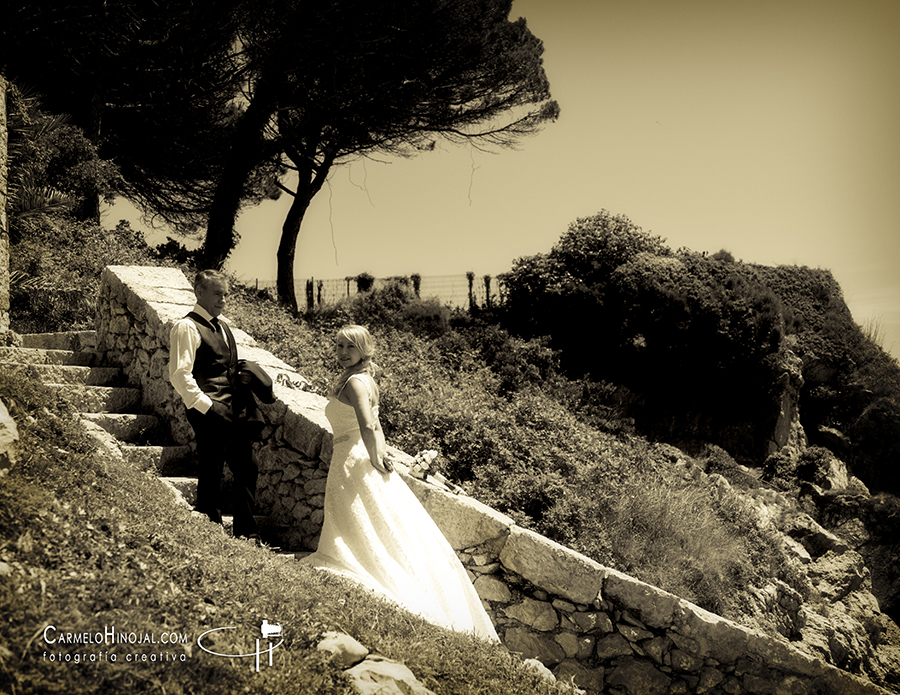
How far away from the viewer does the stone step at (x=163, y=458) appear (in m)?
5.18

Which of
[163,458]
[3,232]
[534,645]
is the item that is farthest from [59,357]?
[534,645]

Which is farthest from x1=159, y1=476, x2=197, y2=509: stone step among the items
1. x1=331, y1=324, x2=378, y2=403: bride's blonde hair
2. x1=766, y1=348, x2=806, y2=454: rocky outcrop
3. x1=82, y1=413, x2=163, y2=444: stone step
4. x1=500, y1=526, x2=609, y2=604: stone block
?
x1=766, y1=348, x2=806, y2=454: rocky outcrop

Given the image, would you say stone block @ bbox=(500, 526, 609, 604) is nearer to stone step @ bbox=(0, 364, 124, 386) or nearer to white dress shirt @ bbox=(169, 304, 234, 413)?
white dress shirt @ bbox=(169, 304, 234, 413)

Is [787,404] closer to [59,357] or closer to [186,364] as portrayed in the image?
[186,364]

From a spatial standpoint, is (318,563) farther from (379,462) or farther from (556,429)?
(556,429)

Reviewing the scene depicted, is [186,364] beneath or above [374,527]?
above

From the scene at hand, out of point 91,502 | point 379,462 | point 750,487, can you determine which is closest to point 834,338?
point 750,487

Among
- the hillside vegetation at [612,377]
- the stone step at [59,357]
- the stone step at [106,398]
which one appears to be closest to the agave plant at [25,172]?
the hillside vegetation at [612,377]

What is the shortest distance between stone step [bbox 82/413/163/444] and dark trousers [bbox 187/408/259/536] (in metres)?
1.46

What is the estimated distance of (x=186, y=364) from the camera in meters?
4.29

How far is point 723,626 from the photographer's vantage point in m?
5.12

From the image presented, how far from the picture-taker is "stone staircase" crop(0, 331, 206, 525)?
5.02m

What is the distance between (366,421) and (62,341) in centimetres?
467

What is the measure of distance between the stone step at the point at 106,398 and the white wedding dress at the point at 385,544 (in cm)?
240
